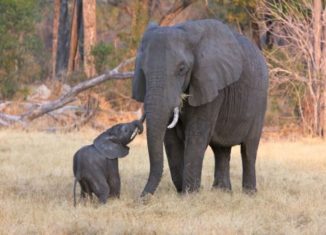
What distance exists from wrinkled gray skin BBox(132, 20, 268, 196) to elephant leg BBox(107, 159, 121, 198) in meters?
0.32

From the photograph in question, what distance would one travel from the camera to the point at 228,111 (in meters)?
9.43

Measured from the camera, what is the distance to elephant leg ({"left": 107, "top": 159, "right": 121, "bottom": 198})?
336 inches

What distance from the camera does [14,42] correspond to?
22297mm

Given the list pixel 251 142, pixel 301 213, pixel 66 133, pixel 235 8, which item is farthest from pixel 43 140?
pixel 235 8

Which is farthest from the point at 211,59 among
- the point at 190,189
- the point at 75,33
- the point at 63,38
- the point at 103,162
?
the point at 63,38

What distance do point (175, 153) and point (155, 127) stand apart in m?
1.17

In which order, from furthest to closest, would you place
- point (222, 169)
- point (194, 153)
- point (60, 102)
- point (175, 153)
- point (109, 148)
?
1. point (60, 102)
2. point (222, 169)
3. point (175, 153)
4. point (194, 153)
5. point (109, 148)

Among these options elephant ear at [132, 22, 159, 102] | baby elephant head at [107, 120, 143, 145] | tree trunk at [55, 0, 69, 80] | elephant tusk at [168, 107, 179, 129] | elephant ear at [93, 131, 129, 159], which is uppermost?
elephant ear at [132, 22, 159, 102]

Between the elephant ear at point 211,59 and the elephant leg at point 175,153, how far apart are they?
0.78m

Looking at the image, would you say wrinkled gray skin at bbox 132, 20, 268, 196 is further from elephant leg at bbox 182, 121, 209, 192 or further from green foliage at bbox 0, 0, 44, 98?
green foliage at bbox 0, 0, 44, 98

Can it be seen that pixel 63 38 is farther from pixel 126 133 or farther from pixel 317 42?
pixel 126 133

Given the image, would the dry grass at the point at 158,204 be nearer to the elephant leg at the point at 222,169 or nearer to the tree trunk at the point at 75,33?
the elephant leg at the point at 222,169

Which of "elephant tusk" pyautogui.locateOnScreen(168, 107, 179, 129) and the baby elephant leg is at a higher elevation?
"elephant tusk" pyautogui.locateOnScreen(168, 107, 179, 129)

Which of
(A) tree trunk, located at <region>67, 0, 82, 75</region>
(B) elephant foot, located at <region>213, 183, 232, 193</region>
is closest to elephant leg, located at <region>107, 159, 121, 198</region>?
(B) elephant foot, located at <region>213, 183, 232, 193</region>
